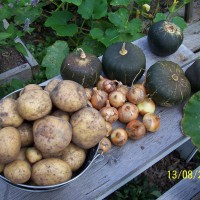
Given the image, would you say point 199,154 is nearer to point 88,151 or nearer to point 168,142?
point 168,142

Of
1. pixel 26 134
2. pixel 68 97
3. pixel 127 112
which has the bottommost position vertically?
pixel 127 112

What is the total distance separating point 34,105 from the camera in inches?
43.8

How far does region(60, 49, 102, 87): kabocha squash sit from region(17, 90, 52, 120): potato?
376mm

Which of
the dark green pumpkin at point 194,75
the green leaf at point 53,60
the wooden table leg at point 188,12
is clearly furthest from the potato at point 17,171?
the wooden table leg at point 188,12

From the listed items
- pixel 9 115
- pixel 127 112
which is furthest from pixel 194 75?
pixel 9 115

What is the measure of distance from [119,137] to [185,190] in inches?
18.7

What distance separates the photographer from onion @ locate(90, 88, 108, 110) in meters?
1.48

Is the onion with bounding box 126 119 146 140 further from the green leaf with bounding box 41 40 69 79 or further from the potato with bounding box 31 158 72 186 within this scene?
the green leaf with bounding box 41 40 69 79

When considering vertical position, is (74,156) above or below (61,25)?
above

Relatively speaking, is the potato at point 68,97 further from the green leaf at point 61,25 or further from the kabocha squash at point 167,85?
the green leaf at point 61,25

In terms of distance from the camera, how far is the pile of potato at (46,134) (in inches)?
43.1

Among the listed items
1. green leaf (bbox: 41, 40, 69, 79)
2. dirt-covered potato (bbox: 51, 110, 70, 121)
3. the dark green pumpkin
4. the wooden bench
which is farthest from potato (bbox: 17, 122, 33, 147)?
green leaf (bbox: 41, 40, 69, 79)

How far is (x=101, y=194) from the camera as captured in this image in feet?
4.46

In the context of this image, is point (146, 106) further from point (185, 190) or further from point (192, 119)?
point (185, 190)
